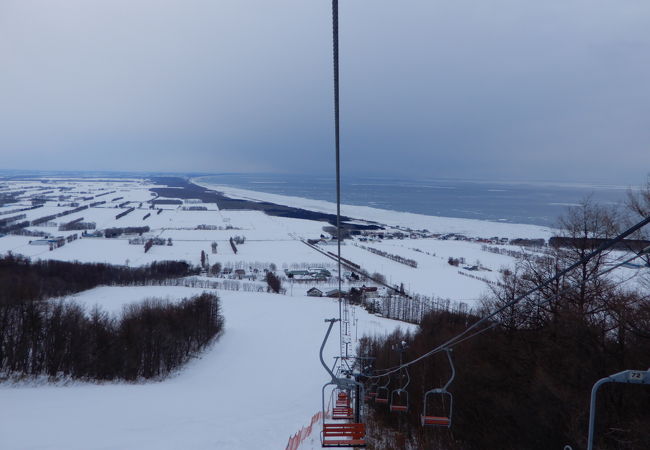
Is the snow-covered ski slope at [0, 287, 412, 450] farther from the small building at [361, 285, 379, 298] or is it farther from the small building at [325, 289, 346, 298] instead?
the small building at [325, 289, 346, 298]

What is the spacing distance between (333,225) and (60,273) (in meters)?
33.5

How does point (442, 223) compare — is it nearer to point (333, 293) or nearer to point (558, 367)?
point (333, 293)

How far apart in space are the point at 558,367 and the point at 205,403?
899cm

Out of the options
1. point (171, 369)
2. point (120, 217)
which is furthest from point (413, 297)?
point (120, 217)

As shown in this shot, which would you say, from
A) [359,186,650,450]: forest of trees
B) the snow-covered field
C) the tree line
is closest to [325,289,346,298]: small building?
the snow-covered field

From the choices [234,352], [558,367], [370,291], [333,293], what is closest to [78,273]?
[234,352]

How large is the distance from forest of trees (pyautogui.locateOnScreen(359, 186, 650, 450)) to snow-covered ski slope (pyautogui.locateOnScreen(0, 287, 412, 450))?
2919 mm

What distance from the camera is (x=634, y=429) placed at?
4.78 m

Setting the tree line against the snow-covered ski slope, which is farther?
the tree line

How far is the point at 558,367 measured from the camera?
6914 mm

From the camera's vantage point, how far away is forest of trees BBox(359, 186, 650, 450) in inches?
227

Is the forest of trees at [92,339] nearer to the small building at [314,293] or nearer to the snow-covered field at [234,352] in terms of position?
the snow-covered field at [234,352]

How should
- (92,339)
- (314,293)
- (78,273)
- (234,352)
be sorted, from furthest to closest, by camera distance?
(78,273) → (314,293) → (234,352) → (92,339)

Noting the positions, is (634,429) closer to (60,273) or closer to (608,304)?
(608,304)
